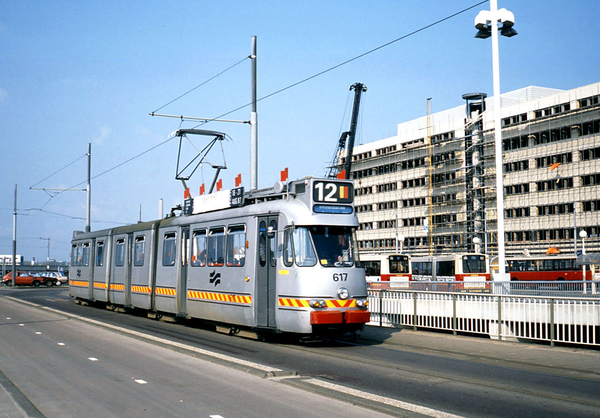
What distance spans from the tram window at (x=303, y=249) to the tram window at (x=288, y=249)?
0.11 m

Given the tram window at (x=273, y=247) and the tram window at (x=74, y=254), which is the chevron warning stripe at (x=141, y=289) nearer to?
the tram window at (x=273, y=247)

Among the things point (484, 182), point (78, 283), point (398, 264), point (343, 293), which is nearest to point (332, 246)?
point (343, 293)

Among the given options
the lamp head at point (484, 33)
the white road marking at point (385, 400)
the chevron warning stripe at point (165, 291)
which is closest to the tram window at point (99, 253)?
the chevron warning stripe at point (165, 291)

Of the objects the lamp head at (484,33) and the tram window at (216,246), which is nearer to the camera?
the tram window at (216,246)

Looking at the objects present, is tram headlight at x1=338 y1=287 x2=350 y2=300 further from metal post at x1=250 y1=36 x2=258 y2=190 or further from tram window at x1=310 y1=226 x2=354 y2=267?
metal post at x1=250 y1=36 x2=258 y2=190

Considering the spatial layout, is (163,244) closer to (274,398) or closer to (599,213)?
(274,398)

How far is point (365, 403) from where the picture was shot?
797 cm

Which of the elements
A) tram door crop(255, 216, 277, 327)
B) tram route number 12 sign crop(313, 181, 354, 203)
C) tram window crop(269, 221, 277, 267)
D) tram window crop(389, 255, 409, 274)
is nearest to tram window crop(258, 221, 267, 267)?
tram door crop(255, 216, 277, 327)

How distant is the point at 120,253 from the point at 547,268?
37.1 m

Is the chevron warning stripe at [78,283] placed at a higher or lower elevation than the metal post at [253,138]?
lower

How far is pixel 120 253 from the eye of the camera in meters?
25.4

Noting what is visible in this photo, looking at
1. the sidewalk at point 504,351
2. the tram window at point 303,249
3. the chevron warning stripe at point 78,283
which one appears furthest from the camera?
the chevron warning stripe at point 78,283

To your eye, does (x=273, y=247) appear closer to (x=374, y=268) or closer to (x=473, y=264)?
(x=374, y=268)

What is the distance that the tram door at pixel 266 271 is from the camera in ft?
48.6
